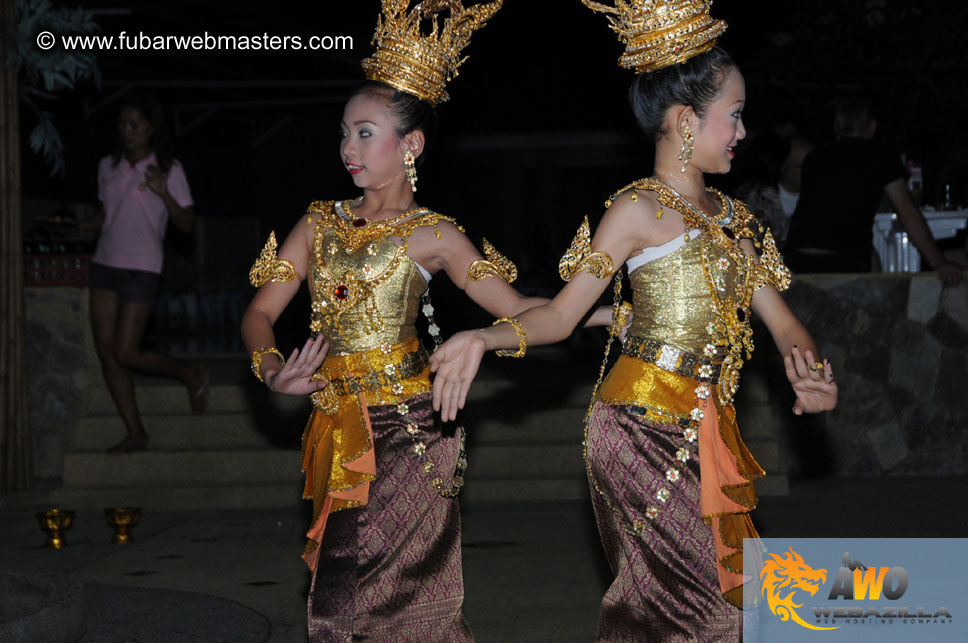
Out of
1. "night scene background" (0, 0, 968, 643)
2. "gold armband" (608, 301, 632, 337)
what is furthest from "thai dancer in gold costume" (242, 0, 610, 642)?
"night scene background" (0, 0, 968, 643)

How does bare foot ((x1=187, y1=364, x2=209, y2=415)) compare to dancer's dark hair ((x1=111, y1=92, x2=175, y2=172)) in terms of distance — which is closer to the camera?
dancer's dark hair ((x1=111, y1=92, x2=175, y2=172))

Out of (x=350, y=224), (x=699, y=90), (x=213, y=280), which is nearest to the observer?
(x=699, y=90)

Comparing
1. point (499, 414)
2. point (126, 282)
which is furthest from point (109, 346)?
point (499, 414)

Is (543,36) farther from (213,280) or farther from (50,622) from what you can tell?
(50,622)

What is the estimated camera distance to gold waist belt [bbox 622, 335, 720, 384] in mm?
3029

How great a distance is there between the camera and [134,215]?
6.53 meters

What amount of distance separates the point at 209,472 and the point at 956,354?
14.4ft

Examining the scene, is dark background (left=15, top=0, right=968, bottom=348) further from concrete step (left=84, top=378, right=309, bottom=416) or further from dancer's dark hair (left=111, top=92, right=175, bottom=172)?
concrete step (left=84, top=378, right=309, bottom=416)

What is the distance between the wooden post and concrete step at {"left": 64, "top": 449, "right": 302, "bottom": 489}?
388mm

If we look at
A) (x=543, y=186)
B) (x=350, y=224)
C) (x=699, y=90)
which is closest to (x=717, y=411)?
(x=699, y=90)

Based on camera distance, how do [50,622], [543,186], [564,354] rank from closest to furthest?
[50,622] → [564,354] → [543,186]

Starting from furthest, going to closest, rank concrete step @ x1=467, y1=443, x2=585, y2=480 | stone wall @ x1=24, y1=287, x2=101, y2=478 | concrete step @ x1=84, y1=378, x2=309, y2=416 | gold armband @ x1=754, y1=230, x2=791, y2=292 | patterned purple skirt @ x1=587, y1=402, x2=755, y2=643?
1. stone wall @ x1=24, y1=287, x2=101, y2=478
2. concrete step @ x1=84, y1=378, x2=309, y2=416
3. concrete step @ x1=467, y1=443, x2=585, y2=480
4. gold armband @ x1=754, y1=230, x2=791, y2=292
5. patterned purple skirt @ x1=587, y1=402, x2=755, y2=643

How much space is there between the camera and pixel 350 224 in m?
3.56

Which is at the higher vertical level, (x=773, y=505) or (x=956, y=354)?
(x=956, y=354)
